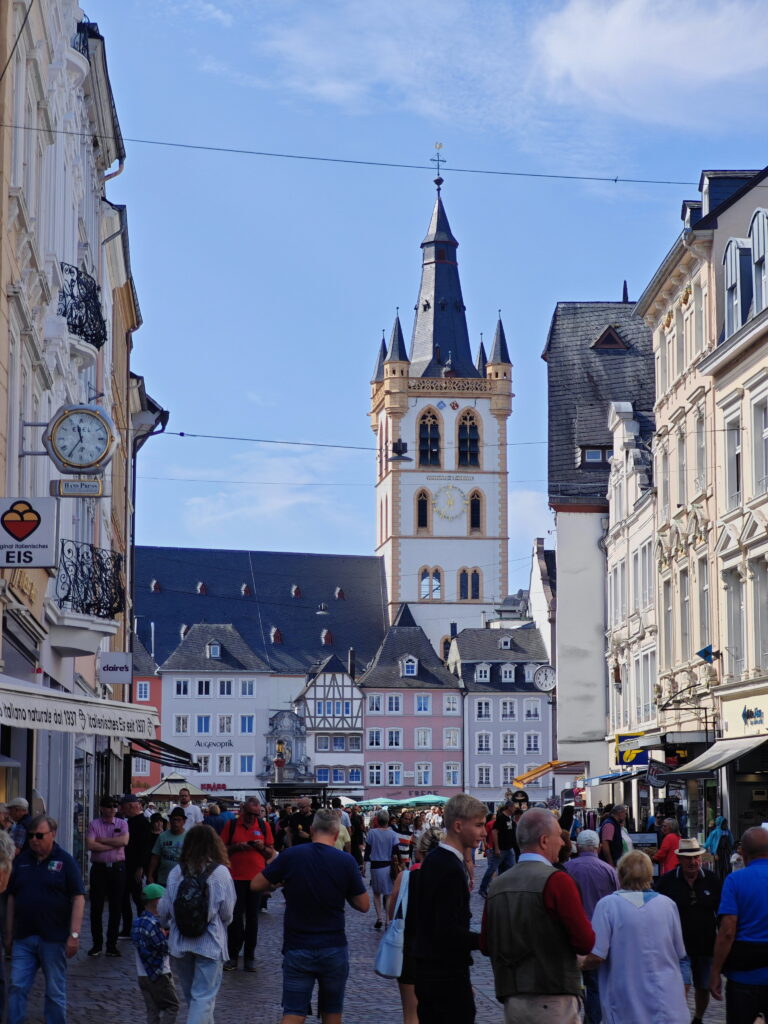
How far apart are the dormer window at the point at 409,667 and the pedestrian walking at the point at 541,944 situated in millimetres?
110916

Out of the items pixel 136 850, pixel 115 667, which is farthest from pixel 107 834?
pixel 115 667

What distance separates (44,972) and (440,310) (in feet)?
411

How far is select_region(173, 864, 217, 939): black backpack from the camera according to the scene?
10508mm

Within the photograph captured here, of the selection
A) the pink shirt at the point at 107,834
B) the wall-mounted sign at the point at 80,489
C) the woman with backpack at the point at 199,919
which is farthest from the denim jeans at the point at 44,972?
the wall-mounted sign at the point at 80,489

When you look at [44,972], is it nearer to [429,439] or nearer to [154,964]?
[154,964]

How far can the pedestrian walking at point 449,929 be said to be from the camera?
28.5 ft

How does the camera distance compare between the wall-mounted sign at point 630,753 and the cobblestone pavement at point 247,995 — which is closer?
the cobblestone pavement at point 247,995

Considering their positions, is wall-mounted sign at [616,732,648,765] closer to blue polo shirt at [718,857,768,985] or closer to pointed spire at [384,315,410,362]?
blue polo shirt at [718,857,768,985]

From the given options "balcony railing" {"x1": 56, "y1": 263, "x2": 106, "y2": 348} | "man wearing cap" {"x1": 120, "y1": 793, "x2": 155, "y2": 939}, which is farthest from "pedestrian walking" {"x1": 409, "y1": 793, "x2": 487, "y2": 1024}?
"balcony railing" {"x1": 56, "y1": 263, "x2": 106, "y2": 348}

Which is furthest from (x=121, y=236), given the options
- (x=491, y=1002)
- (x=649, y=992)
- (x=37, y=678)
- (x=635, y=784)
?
(x=649, y=992)

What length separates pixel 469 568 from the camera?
132 metres

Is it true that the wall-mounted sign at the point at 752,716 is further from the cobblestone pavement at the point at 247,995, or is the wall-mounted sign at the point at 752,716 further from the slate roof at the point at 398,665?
the slate roof at the point at 398,665

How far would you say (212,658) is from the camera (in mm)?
121125

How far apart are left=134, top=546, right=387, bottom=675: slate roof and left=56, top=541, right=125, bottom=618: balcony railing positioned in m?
101
